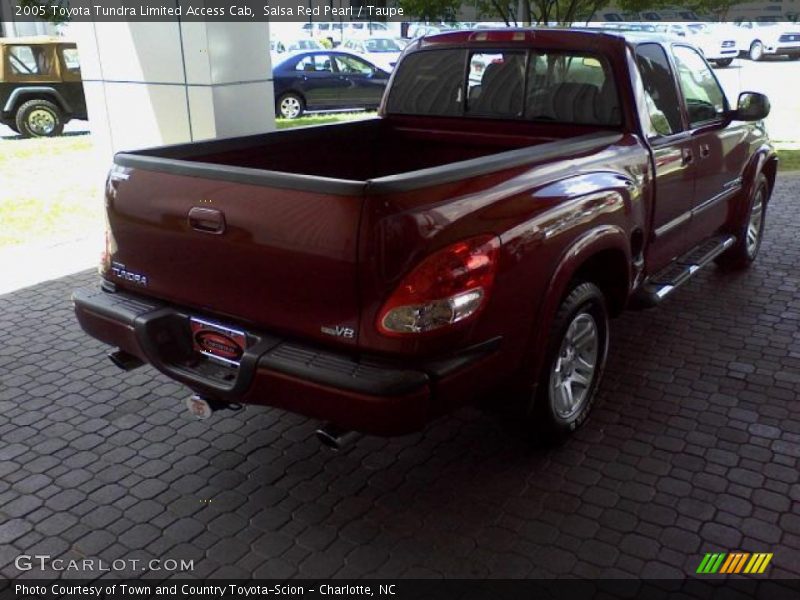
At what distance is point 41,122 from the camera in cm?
1409

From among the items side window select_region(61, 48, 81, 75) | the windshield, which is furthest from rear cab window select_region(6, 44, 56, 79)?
the windshield

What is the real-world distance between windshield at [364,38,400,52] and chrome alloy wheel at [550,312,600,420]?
850 inches

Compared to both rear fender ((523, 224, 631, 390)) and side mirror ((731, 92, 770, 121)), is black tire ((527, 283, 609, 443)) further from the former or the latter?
side mirror ((731, 92, 770, 121))

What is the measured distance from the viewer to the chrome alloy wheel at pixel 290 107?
16.2m

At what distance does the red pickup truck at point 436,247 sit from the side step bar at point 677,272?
0.08 feet

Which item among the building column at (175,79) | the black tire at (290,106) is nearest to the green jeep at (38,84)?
the black tire at (290,106)

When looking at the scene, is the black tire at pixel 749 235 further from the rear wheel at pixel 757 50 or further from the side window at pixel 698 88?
the rear wheel at pixel 757 50

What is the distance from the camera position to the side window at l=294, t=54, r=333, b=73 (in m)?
16.5

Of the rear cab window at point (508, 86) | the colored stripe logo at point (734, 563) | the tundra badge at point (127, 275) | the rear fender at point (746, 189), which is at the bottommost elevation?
the colored stripe logo at point (734, 563)

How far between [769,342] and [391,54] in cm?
1960

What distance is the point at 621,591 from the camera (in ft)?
9.34

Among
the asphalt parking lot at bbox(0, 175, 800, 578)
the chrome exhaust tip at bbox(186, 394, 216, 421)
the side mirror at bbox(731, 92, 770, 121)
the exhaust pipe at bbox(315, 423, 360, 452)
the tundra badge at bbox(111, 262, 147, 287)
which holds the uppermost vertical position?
the side mirror at bbox(731, 92, 770, 121)

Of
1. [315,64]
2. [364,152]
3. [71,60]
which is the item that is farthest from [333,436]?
[315,64]

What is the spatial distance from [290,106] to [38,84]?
4883mm
